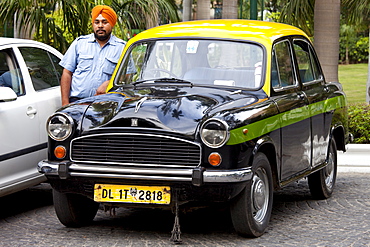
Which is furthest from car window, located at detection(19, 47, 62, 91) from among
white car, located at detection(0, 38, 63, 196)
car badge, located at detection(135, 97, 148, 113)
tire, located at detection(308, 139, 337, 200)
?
tire, located at detection(308, 139, 337, 200)

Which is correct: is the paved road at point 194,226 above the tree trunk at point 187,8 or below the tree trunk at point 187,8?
below

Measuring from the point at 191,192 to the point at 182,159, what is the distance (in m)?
0.27

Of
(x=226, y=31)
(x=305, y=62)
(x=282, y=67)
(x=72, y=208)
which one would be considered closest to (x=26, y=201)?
(x=72, y=208)

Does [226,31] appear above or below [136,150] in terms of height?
above

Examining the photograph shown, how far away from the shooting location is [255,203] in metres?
7.02

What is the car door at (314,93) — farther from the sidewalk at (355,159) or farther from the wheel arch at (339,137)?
the sidewalk at (355,159)

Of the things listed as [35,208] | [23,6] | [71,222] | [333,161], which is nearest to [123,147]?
[71,222]

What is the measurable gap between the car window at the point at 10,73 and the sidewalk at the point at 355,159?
17.7 feet

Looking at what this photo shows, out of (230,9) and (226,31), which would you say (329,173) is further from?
(230,9)

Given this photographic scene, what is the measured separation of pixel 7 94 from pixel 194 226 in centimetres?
208

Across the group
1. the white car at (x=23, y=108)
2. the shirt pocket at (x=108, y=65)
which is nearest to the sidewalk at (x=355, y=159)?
the shirt pocket at (x=108, y=65)

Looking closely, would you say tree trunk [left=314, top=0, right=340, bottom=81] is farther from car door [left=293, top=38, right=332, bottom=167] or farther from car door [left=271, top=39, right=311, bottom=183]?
car door [left=271, top=39, right=311, bottom=183]

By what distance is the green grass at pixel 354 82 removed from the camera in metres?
33.2

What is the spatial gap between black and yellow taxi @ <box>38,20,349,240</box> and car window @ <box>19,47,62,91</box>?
34.2 inches
